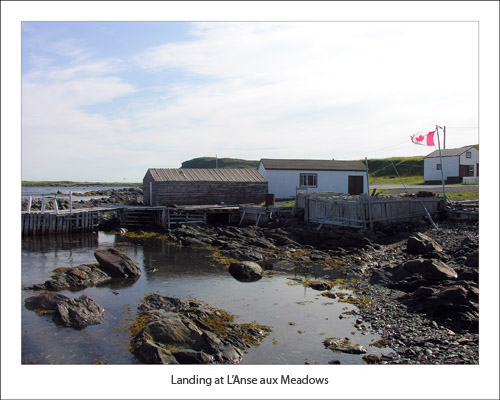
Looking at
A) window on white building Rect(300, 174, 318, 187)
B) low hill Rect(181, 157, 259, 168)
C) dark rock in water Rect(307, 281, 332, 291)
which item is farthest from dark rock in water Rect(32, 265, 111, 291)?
low hill Rect(181, 157, 259, 168)

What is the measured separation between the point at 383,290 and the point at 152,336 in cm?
834

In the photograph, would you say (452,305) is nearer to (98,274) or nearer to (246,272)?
(246,272)

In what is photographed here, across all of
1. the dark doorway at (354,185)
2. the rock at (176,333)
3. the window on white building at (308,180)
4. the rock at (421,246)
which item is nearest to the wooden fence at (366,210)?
the rock at (421,246)

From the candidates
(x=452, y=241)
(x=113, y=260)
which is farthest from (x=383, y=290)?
(x=113, y=260)

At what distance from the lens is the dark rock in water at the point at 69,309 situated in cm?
1209

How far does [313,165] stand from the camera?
40.3 metres

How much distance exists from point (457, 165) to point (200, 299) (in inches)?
1832

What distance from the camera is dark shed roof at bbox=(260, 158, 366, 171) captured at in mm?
39344

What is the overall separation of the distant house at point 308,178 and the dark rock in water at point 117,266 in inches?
880

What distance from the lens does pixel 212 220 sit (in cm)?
3622

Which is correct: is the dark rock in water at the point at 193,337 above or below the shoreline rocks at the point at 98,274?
below

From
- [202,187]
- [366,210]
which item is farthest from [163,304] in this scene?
[202,187]

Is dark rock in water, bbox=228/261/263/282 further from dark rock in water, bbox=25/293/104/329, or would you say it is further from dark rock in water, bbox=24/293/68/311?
dark rock in water, bbox=24/293/68/311

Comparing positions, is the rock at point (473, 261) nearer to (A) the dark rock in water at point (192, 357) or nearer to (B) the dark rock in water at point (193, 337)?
(B) the dark rock in water at point (193, 337)
